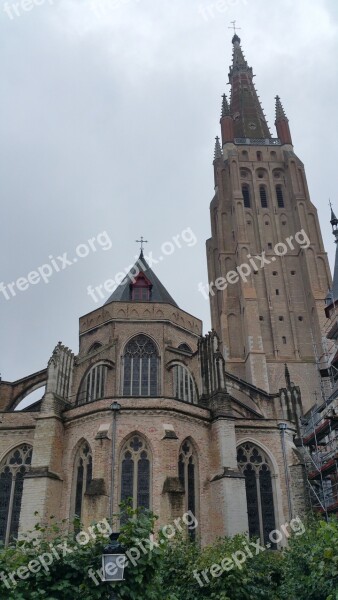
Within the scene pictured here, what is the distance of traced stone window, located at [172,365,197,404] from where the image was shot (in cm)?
2470

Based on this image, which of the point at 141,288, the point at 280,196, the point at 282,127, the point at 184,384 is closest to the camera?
the point at 184,384

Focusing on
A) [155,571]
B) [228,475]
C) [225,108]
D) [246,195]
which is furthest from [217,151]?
[155,571]

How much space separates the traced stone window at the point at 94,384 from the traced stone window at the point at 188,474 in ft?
18.4

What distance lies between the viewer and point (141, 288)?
28.8 metres

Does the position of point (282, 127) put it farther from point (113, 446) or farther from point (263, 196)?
point (113, 446)

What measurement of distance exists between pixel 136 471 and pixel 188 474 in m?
2.18

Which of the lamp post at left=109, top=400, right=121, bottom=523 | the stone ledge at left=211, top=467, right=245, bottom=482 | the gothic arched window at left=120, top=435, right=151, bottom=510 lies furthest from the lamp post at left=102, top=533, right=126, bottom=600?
the stone ledge at left=211, top=467, right=245, bottom=482

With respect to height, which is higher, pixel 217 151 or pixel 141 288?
pixel 217 151

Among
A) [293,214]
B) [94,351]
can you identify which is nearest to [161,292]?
[94,351]

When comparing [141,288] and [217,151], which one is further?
[217,151]

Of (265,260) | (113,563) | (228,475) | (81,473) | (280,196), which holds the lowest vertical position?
(113,563)

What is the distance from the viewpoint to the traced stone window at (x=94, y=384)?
2425 cm

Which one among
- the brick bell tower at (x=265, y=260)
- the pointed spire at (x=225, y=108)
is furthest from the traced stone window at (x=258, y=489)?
the pointed spire at (x=225, y=108)

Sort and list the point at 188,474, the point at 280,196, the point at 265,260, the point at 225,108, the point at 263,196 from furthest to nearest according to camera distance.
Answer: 1. the point at 225,108
2. the point at 263,196
3. the point at 280,196
4. the point at 265,260
5. the point at 188,474
